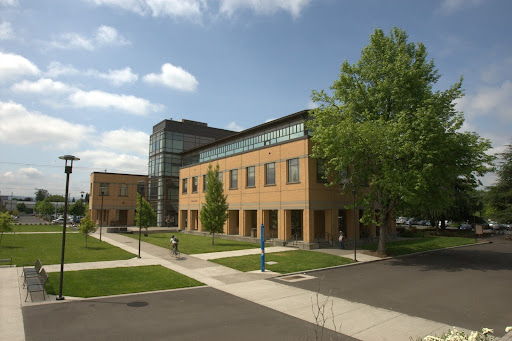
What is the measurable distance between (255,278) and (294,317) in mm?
6334

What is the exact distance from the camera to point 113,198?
63.5 m

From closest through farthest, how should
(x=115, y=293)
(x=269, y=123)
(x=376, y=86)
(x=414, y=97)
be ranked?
(x=115, y=293) < (x=414, y=97) < (x=376, y=86) < (x=269, y=123)

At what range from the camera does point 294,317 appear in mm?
10398

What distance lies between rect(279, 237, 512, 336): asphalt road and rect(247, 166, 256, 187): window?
16365mm

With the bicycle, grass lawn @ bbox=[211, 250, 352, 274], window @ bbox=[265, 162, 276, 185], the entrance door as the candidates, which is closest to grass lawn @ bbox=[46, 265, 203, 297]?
grass lawn @ bbox=[211, 250, 352, 274]

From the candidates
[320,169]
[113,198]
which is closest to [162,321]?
[320,169]

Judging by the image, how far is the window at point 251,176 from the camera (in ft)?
114

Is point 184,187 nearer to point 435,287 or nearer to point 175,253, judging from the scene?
point 175,253

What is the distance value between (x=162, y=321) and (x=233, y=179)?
28.6 meters

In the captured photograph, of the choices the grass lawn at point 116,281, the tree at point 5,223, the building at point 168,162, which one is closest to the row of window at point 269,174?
the grass lawn at point 116,281

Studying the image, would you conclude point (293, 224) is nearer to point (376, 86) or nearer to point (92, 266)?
point (376, 86)

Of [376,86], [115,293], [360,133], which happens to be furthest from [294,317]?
[376,86]

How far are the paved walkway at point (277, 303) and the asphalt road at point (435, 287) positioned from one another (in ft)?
3.01

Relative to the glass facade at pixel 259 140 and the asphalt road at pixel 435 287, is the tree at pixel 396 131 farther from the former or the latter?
the glass facade at pixel 259 140
